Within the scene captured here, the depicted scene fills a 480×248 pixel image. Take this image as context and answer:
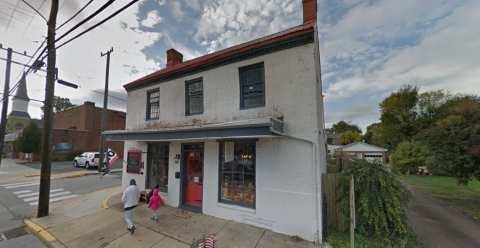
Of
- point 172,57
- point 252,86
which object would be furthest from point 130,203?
point 172,57

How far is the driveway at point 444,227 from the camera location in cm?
520

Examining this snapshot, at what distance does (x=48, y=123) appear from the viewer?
7238mm

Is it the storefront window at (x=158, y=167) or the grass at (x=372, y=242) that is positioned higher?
the storefront window at (x=158, y=167)

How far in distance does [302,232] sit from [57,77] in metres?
11.0

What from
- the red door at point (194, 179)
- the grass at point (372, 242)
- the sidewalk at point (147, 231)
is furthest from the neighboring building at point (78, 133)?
the grass at point (372, 242)

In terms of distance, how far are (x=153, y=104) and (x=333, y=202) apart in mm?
8906

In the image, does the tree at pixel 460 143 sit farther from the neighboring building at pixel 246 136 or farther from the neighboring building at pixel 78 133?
the neighboring building at pixel 78 133

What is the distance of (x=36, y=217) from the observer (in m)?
6.91

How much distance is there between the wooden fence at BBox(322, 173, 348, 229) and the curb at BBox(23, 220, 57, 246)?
8278 mm

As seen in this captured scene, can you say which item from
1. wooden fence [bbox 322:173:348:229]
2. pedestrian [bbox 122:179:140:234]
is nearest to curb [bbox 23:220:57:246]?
pedestrian [bbox 122:179:140:234]

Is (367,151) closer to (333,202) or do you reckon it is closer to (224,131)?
(333,202)

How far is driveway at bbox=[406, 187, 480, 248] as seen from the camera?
5203 mm

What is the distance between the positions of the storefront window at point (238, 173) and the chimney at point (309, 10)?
4950mm

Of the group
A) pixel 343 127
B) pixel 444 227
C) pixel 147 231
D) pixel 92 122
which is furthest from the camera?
pixel 343 127
